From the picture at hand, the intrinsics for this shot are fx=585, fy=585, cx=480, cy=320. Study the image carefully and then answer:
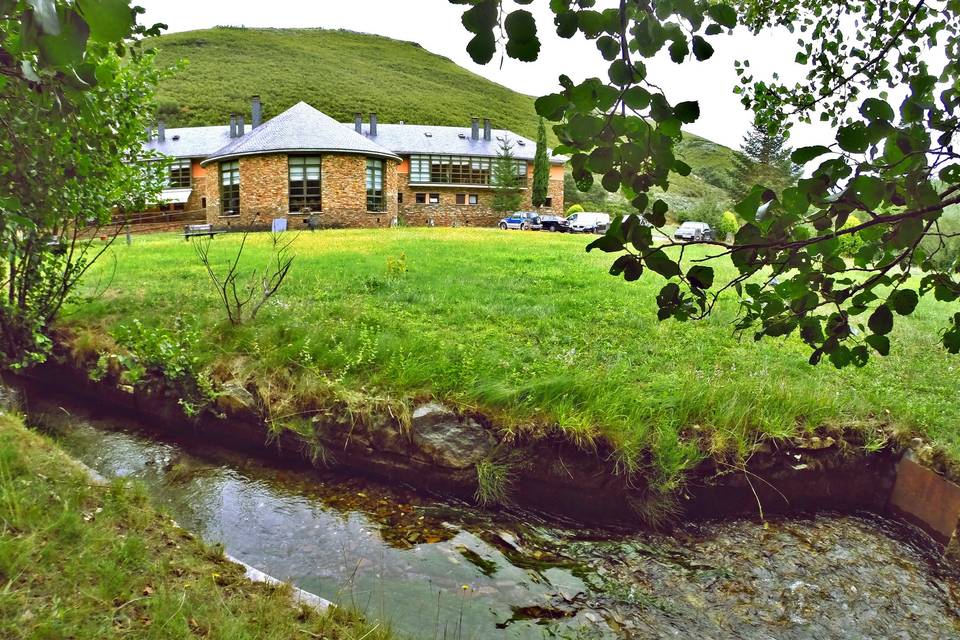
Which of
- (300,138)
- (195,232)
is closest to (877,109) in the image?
(195,232)

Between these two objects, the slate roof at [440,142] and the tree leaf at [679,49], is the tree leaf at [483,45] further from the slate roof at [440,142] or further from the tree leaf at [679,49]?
the slate roof at [440,142]

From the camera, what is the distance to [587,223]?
132 feet

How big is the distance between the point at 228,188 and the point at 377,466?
114 feet

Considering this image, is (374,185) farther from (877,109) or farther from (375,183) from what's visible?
(877,109)

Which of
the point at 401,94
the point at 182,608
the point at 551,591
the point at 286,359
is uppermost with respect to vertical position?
the point at 401,94

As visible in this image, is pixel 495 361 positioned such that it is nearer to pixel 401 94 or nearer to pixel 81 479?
pixel 81 479

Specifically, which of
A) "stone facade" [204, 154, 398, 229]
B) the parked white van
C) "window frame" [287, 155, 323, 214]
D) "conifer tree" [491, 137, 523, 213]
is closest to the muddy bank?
"stone facade" [204, 154, 398, 229]

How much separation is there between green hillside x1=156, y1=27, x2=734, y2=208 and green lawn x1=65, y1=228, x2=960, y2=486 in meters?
56.1

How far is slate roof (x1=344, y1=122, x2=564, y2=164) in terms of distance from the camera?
46781 millimetres

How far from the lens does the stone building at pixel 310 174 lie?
34.6m

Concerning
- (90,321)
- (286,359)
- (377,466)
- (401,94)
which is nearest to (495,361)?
(377,466)

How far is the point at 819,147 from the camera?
4.91ft

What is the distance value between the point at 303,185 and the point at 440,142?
16326 millimetres

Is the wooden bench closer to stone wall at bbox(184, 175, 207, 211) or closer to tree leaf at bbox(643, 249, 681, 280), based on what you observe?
stone wall at bbox(184, 175, 207, 211)
